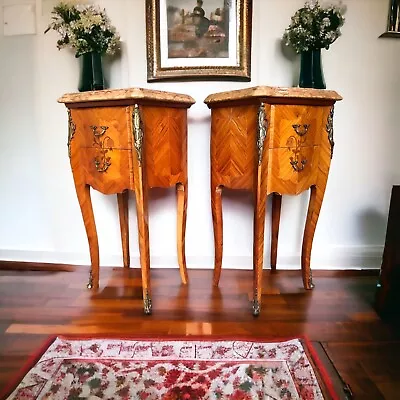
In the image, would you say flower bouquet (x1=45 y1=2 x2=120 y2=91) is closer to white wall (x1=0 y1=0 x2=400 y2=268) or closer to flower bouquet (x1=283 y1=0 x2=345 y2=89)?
white wall (x1=0 y1=0 x2=400 y2=268)

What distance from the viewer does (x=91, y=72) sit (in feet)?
5.65

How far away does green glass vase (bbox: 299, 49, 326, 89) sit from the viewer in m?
1.68

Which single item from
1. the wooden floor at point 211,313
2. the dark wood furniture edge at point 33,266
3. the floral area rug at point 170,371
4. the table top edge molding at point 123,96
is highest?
the table top edge molding at point 123,96

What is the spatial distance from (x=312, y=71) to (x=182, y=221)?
36.7 inches

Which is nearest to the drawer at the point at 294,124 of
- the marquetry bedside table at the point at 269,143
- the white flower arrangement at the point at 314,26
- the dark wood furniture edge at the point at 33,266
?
the marquetry bedside table at the point at 269,143

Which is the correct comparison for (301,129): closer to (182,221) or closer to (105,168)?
(182,221)

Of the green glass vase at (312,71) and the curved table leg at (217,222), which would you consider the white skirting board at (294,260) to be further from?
the green glass vase at (312,71)

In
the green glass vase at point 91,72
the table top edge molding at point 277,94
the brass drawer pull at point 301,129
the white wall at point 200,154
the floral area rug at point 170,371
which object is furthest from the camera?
the white wall at point 200,154

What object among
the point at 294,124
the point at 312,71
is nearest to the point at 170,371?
the point at 294,124

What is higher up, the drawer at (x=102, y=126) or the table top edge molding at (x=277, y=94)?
the table top edge molding at (x=277, y=94)

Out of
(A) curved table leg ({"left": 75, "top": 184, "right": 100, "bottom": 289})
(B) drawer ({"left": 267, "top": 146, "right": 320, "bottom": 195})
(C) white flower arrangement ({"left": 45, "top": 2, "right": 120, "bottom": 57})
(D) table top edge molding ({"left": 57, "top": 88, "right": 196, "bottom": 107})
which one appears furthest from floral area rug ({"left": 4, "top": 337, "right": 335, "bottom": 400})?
(C) white flower arrangement ({"left": 45, "top": 2, "right": 120, "bottom": 57})

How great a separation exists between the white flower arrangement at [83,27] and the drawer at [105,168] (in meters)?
0.49

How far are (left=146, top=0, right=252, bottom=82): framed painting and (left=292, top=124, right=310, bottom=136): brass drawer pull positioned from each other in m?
0.52

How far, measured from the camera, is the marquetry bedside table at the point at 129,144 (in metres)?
1.41
